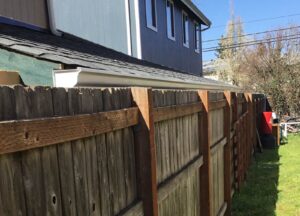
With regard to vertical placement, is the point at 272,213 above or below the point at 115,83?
below

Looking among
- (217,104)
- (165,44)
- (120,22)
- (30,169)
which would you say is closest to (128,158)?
(30,169)

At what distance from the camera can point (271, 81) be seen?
22.9 metres

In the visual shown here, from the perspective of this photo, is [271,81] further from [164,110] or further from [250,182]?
[164,110]

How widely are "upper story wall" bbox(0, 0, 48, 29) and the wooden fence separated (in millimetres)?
2821

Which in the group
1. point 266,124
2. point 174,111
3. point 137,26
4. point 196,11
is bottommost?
point 266,124

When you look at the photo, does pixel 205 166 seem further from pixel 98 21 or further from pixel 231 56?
pixel 231 56

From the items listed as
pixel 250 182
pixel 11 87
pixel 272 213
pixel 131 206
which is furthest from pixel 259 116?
pixel 11 87

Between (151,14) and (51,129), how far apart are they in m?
9.85

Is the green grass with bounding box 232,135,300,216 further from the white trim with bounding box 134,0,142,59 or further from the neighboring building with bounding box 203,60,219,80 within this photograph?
the neighboring building with bounding box 203,60,219,80

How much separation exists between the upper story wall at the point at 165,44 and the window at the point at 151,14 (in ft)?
0.57

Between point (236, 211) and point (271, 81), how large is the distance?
17782 mm

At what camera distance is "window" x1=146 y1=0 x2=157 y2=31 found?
10514mm

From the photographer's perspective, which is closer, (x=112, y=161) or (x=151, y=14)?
(x=112, y=161)

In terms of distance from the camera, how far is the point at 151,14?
10922 millimetres
